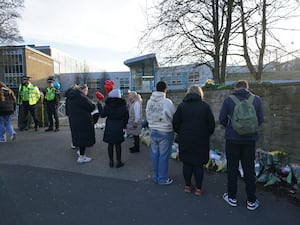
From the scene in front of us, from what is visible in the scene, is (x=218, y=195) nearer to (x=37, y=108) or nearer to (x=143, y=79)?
(x=37, y=108)

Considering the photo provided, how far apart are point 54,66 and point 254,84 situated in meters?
69.0

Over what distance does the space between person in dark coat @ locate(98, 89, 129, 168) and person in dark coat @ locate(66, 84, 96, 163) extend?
420mm

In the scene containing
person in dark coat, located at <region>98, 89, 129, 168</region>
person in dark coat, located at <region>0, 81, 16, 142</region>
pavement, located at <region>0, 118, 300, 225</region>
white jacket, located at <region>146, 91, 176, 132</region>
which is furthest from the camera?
person in dark coat, located at <region>0, 81, 16, 142</region>

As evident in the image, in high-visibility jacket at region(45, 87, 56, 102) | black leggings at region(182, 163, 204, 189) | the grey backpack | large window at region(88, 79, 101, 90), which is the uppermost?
large window at region(88, 79, 101, 90)

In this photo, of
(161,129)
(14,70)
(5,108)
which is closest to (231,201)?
(161,129)

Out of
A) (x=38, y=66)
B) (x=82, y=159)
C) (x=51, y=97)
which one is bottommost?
(x=82, y=159)

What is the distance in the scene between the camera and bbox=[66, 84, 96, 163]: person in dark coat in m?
5.23

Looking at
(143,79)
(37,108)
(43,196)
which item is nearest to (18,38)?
(143,79)

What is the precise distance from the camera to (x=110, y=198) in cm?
375

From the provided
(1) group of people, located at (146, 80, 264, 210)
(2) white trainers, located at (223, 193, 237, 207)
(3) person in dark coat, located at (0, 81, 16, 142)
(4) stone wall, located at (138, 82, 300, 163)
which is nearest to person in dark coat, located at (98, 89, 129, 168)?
(1) group of people, located at (146, 80, 264, 210)

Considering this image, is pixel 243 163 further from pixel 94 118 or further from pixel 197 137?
pixel 94 118

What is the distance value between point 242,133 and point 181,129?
970mm

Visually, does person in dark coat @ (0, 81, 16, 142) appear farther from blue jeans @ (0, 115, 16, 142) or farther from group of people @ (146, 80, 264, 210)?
group of people @ (146, 80, 264, 210)

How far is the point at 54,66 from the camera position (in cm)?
6731
